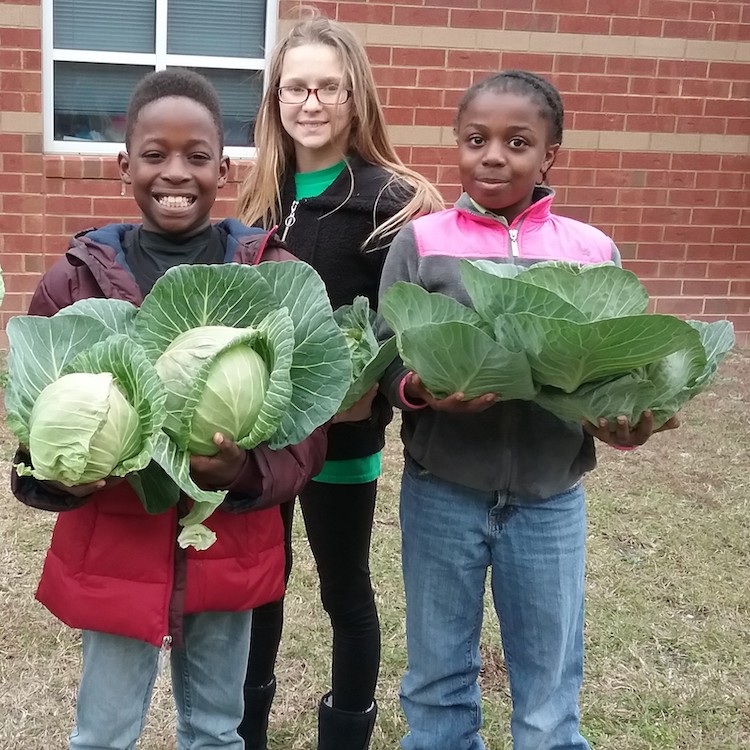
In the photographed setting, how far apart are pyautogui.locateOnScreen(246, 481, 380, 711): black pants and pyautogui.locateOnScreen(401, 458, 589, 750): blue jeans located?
0.82 feet

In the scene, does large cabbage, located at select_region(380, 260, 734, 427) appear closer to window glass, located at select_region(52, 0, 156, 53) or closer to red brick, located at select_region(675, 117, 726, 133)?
window glass, located at select_region(52, 0, 156, 53)

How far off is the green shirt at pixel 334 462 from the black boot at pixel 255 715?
2.22ft

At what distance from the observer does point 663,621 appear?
345 cm

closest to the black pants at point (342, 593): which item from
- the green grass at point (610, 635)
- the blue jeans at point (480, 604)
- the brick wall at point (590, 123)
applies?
the blue jeans at point (480, 604)

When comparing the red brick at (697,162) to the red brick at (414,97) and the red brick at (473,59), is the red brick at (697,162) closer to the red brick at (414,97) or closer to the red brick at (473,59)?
the red brick at (473,59)

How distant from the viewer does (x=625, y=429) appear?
179cm

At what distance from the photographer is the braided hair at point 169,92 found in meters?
2.01

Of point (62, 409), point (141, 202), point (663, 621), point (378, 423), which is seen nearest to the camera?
point (62, 409)

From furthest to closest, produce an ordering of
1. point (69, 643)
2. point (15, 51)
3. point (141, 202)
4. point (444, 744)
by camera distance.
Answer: point (15, 51) < point (69, 643) < point (444, 744) < point (141, 202)

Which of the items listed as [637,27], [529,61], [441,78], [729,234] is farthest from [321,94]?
[729,234]

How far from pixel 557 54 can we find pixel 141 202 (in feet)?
17.4

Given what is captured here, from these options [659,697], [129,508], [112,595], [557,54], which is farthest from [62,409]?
[557,54]

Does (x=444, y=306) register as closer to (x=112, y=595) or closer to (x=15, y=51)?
(x=112, y=595)

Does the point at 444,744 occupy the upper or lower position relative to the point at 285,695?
upper
